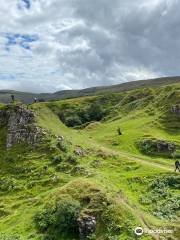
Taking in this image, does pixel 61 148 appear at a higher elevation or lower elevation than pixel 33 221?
higher

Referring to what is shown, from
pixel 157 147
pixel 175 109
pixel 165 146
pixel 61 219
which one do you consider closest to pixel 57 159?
pixel 61 219

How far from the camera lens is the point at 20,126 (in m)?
85.5

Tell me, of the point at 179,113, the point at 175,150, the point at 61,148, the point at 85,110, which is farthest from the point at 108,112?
the point at 61,148

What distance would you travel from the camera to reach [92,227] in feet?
151

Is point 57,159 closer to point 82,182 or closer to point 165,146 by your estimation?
point 82,182

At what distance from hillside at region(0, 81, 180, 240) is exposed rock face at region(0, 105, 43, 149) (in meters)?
0.21

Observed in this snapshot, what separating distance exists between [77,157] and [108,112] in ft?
349

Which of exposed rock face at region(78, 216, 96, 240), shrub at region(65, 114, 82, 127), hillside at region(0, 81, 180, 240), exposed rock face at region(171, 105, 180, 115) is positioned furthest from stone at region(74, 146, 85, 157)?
shrub at region(65, 114, 82, 127)

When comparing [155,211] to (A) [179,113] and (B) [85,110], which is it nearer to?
(A) [179,113]

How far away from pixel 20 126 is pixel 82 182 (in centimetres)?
3540

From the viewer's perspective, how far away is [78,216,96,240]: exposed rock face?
150 ft

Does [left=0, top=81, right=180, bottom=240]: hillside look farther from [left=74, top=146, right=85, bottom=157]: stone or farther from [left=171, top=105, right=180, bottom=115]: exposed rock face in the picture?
[left=171, top=105, right=180, bottom=115]: exposed rock face

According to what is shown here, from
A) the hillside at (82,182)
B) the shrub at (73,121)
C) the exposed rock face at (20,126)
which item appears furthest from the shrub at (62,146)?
the shrub at (73,121)

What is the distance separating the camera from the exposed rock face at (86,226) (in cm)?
4566
